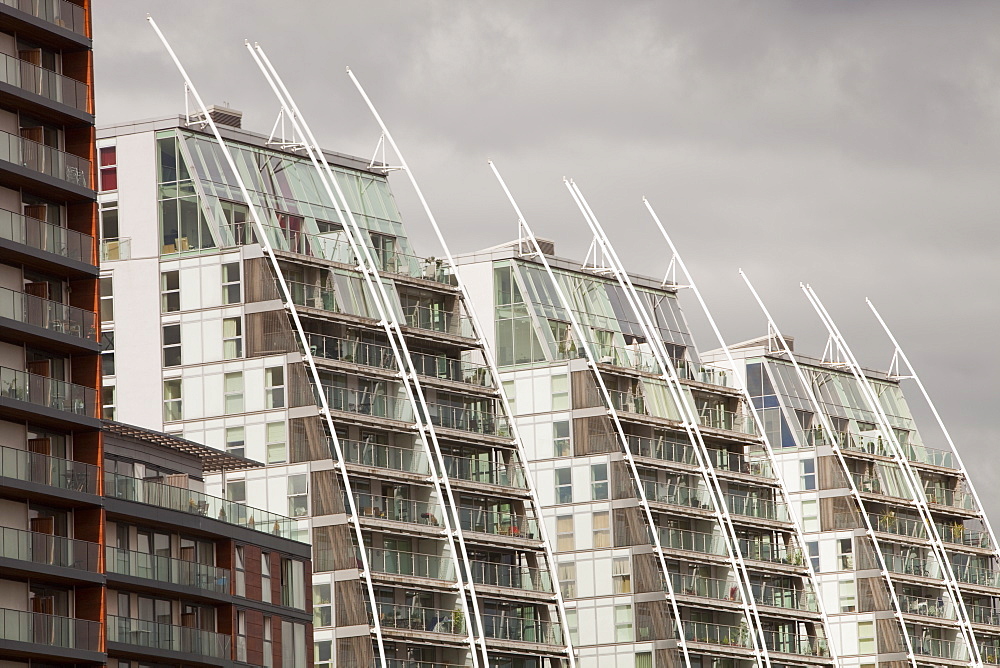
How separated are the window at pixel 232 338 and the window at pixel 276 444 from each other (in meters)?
4.70

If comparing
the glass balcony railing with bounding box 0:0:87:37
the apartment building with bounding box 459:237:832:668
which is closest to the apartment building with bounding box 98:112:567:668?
the apartment building with bounding box 459:237:832:668

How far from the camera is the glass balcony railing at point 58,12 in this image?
89.0 meters

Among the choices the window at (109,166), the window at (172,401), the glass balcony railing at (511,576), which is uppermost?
the window at (109,166)

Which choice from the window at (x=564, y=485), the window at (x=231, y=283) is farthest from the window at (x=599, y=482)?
the window at (x=231, y=283)

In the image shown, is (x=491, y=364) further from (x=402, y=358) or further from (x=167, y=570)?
(x=167, y=570)

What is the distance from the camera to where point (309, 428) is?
4540 inches

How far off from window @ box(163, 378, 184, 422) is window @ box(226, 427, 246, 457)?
322cm

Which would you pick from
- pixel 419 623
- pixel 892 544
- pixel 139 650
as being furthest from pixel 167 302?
pixel 892 544

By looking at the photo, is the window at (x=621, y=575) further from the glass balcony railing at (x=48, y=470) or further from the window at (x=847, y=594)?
the glass balcony railing at (x=48, y=470)

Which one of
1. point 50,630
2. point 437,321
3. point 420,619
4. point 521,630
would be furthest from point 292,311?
point 50,630

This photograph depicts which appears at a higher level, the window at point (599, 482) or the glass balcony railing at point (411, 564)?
the window at point (599, 482)

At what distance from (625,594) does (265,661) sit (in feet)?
129

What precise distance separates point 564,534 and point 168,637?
47019 mm

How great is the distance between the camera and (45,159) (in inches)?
3479
